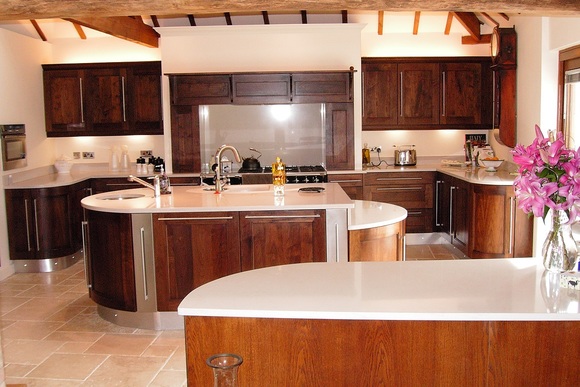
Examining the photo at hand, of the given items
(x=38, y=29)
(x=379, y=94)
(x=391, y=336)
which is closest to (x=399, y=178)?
(x=379, y=94)

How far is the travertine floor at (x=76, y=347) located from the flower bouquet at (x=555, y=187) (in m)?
2.51

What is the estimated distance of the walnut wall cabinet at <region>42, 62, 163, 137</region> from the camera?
7961mm

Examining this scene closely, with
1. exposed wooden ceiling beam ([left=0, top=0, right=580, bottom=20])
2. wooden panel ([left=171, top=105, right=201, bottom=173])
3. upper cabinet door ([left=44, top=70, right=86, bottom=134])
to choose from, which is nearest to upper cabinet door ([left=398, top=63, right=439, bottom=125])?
wooden panel ([left=171, top=105, right=201, bottom=173])

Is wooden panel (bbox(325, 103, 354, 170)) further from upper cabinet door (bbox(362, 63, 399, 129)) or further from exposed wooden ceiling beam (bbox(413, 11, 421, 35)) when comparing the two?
exposed wooden ceiling beam (bbox(413, 11, 421, 35))

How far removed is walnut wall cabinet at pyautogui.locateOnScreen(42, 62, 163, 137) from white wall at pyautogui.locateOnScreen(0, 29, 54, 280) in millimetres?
178

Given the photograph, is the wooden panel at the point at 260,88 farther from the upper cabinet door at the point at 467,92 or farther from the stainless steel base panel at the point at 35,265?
the stainless steel base panel at the point at 35,265

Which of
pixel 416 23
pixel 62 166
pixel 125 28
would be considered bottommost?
pixel 62 166

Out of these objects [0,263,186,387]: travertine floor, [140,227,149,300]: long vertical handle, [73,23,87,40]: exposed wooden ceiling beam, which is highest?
[73,23,87,40]: exposed wooden ceiling beam

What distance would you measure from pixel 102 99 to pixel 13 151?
1.42 meters

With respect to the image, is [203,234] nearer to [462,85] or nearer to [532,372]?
[532,372]

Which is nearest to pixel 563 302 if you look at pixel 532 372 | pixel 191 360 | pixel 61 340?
pixel 532 372

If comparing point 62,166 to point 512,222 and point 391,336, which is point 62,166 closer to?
point 512,222

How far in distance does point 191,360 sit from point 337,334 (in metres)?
0.52

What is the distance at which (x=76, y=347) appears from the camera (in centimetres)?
464
